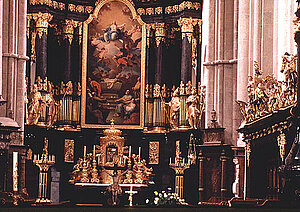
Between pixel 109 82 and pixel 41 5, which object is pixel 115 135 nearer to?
pixel 109 82

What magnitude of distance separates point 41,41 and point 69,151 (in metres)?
5.06

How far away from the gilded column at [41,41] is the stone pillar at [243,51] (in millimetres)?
10362

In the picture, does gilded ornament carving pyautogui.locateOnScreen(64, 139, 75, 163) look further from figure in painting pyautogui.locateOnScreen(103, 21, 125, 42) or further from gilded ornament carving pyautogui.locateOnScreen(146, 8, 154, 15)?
gilded ornament carving pyautogui.locateOnScreen(146, 8, 154, 15)

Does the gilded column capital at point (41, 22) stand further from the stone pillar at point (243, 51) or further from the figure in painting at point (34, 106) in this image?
the stone pillar at point (243, 51)

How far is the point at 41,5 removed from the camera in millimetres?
32250

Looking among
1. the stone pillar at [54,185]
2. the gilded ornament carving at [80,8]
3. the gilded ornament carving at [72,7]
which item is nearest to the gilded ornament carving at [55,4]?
the gilded ornament carving at [72,7]

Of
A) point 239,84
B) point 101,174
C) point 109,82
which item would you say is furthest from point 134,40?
point 239,84

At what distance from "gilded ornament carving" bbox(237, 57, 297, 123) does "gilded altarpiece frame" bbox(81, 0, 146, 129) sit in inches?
536

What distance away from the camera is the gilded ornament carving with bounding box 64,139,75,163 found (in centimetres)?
3292

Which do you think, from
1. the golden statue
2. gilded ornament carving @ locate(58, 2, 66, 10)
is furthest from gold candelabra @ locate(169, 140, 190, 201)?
gilded ornament carving @ locate(58, 2, 66, 10)

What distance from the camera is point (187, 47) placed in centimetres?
3269

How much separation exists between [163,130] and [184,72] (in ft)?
9.36

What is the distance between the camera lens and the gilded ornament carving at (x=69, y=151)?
108 feet

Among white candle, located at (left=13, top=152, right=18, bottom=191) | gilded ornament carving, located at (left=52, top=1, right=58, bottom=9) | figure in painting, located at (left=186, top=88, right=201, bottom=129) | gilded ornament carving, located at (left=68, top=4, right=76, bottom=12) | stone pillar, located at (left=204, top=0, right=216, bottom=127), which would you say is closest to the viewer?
white candle, located at (left=13, top=152, right=18, bottom=191)
